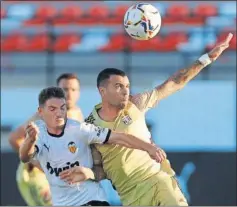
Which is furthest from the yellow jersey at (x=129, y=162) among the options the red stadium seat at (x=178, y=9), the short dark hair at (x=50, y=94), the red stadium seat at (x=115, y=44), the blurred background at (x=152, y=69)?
the red stadium seat at (x=178, y=9)

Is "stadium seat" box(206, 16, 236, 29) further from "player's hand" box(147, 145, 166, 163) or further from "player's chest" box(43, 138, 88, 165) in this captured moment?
"player's hand" box(147, 145, 166, 163)

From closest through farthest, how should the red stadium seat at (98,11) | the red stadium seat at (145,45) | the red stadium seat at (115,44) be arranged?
the red stadium seat at (145,45)
the red stadium seat at (115,44)
the red stadium seat at (98,11)

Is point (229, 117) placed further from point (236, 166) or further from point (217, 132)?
point (236, 166)

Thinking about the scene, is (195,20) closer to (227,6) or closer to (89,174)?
(227,6)

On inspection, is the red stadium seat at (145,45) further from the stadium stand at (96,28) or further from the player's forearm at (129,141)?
the player's forearm at (129,141)

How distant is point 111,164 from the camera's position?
689 cm

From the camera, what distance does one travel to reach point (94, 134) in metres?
6.62

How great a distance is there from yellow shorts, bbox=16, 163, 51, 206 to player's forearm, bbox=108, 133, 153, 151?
339cm

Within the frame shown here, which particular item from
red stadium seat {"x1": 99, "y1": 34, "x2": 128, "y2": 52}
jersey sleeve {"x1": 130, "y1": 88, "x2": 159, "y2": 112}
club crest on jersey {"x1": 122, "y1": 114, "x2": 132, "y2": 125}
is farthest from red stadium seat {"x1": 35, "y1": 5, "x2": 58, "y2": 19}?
club crest on jersey {"x1": 122, "y1": 114, "x2": 132, "y2": 125}

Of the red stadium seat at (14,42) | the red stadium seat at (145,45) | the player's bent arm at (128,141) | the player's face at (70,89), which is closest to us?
the player's bent arm at (128,141)

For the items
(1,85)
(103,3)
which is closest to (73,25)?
(103,3)

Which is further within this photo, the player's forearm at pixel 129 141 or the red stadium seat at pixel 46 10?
the red stadium seat at pixel 46 10

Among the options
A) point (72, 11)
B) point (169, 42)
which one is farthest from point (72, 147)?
point (72, 11)

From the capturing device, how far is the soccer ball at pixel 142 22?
24.3ft
